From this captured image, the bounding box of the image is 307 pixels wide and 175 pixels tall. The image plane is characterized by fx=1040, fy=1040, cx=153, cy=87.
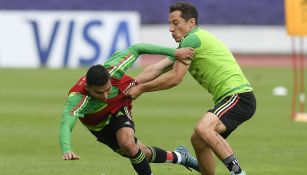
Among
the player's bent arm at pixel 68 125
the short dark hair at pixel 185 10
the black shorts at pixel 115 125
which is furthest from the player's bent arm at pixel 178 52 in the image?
the player's bent arm at pixel 68 125

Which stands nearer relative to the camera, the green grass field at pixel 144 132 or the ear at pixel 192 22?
the ear at pixel 192 22

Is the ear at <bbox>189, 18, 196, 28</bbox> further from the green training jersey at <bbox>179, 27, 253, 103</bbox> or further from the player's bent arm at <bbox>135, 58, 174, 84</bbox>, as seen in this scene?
the player's bent arm at <bbox>135, 58, 174, 84</bbox>

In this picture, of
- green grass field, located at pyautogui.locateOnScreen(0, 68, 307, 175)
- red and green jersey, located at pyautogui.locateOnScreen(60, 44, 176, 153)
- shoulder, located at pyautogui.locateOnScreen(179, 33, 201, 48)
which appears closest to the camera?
red and green jersey, located at pyautogui.locateOnScreen(60, 44, 176, 153)

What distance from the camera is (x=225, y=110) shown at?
38.1 ft

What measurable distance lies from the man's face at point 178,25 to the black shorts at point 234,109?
0.89 m

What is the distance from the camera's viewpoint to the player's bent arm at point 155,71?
40.5ft

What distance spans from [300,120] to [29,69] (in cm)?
1635

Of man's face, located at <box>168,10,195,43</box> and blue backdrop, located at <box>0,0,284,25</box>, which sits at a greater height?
man's face, located at <box>168,10,195,43</box>

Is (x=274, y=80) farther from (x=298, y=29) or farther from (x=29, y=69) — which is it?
(x=298, y=29)

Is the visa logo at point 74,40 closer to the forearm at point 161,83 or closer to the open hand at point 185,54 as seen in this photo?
the forearm at point 161,83

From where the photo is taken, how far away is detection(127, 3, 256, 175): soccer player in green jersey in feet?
38.1

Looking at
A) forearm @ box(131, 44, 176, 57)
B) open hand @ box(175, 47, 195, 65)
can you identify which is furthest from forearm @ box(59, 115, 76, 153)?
open hand @ box(175, 47, 195, 65)

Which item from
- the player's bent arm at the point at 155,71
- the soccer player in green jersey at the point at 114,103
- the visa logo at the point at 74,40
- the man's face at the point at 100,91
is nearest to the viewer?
the man's face at the point at 100,91

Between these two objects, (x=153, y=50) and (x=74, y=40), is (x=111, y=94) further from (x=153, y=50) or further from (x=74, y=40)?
(x=74, y=40)
